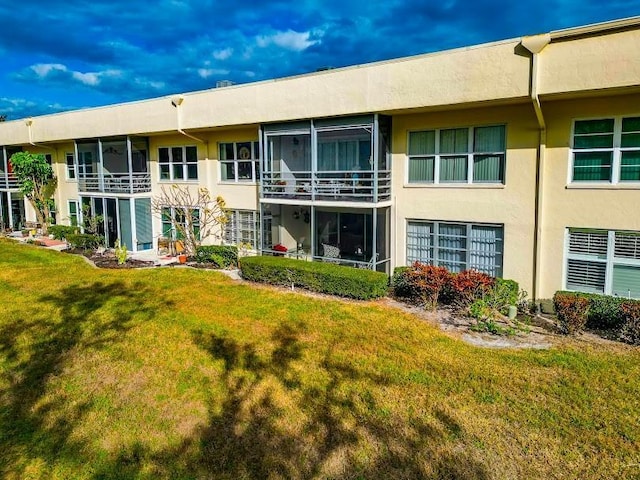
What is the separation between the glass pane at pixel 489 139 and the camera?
44.0 ft

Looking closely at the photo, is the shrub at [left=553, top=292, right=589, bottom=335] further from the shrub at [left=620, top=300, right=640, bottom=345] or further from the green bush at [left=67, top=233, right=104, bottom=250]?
the green bush at [left=67, top=233, right=104, bottom=250]

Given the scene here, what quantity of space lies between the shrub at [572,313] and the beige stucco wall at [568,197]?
1767mm

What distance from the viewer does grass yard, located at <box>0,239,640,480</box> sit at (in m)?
6.47

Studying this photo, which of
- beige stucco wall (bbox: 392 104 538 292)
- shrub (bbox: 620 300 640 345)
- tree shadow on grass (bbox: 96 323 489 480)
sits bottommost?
tree shadow on grass (bbox: 96 323 489 480)

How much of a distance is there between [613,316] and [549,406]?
4845 mm

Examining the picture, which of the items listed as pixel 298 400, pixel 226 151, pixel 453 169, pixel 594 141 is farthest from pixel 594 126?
pixel 226 151

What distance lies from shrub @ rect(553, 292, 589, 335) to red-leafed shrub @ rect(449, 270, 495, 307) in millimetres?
1896

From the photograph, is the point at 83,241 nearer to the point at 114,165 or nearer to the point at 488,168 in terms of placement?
the point at 114,165

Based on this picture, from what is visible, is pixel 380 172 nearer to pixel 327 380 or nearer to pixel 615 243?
pixel 615 243

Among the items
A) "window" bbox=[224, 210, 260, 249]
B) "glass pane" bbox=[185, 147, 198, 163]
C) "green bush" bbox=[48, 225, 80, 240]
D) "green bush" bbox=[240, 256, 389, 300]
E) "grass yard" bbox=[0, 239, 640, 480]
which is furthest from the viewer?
"green bush" bbox=[48, 225, 80, 240]

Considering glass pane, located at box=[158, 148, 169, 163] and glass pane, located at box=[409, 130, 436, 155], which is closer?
glass pane, located at box=[409, 130, 436, 155]

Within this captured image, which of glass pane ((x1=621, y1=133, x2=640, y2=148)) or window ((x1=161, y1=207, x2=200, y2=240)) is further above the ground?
glass pane ((x1=621, y1=133, x2=640, y2=148))

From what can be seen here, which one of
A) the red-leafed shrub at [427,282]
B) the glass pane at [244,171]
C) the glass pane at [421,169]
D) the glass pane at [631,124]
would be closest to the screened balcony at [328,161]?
the glass pane at [421,169]

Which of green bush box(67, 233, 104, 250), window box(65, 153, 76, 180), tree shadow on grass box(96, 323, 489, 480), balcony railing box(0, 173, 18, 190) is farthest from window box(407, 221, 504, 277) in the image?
balcony railing box(0, 173, 18, 190)
